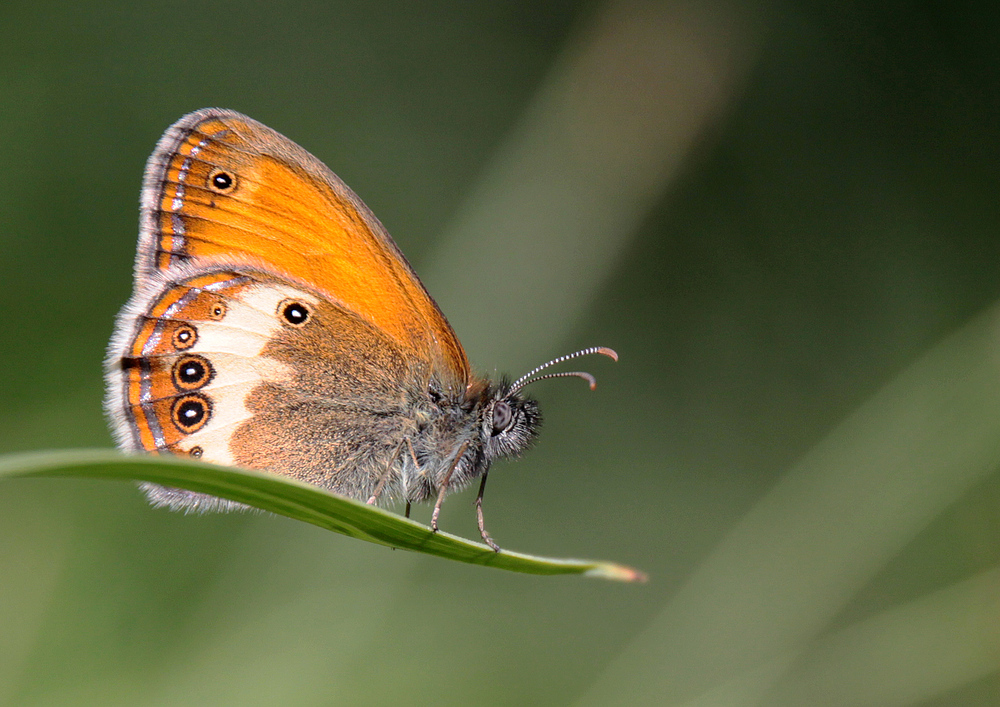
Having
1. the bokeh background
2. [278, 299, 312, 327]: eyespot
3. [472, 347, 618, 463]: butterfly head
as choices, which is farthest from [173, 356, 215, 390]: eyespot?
the bokeh background

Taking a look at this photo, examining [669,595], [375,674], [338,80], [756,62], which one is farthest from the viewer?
[338,80]

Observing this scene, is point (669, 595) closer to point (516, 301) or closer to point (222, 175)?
point (516, 301)

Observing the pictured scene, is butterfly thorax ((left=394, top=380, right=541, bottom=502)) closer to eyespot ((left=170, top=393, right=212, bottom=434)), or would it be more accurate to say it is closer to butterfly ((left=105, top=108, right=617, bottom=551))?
butterfly ((left=105, top=108, right=617, bottom=551))

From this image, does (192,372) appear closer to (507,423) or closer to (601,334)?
(507,423)

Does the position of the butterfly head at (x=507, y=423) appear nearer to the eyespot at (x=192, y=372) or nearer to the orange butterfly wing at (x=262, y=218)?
the orange butterfly wing at (x=262, y=218)

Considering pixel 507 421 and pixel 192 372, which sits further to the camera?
pixel 507 421

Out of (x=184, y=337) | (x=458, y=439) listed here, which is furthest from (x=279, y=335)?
(x=458, y=439)

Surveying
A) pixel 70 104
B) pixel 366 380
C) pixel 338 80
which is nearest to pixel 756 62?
pixel 338 80
